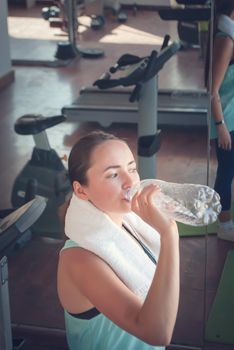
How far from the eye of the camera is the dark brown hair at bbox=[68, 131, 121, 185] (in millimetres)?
1617

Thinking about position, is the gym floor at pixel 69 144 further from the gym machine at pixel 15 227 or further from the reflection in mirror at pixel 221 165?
the gym machine at pixel 15 227

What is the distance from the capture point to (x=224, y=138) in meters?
3.36

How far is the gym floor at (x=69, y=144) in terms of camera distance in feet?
10.1

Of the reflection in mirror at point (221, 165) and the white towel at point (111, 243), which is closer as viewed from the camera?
the white towel at point (111, 243)

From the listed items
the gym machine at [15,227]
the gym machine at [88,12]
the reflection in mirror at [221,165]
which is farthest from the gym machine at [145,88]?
the gym machine at [88,12]

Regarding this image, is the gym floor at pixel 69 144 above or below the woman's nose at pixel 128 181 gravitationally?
below

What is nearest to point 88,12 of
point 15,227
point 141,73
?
point 141,73

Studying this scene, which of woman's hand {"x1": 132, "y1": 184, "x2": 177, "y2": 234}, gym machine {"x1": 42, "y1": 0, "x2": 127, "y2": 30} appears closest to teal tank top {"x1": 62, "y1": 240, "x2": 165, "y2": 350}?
woman's hand {"x1": 132, "y1": 184, "x2": 177, "y2": 234}

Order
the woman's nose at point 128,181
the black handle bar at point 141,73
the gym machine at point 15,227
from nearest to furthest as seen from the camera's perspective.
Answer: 1. the woman's nose at point 128,181
2. the gym machine at point 15,227
3. the black handle bar at point 141,73

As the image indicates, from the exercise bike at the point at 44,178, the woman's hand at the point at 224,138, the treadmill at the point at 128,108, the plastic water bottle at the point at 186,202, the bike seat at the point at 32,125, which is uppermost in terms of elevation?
the plastic water bottle at the point at 186,202

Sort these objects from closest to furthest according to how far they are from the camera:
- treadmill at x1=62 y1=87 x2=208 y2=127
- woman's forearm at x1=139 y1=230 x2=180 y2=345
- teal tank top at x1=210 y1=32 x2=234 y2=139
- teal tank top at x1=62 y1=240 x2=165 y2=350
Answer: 1. woman's forearm at x1=139 y1=230 x2=180 y2=345
2. teal tank top at x1=62 y1=240 x2=165 y2=350
3. teal tank top at x1=210 y1=32 x2=234 y2=139
4. treadmill at x1=62 y1=87 x2=208 y2=127

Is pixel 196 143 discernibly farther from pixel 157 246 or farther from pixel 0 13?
pixel 157 246

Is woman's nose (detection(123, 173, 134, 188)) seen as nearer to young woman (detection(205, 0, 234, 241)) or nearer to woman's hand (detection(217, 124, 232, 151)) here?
young woman (detection(205, 0, 234, 241))

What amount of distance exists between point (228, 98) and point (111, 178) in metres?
1.84
